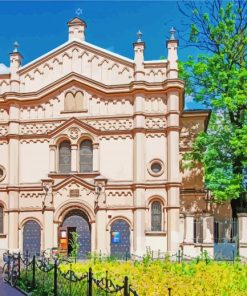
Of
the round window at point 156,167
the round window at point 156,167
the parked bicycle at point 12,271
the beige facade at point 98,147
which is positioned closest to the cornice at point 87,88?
the beige facade at point 98,147

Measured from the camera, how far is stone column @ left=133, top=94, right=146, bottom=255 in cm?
2794

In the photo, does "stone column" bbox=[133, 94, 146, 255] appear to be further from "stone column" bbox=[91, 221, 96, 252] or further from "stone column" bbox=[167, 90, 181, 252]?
"stone column" bbox=[91, 221, 96, 252]

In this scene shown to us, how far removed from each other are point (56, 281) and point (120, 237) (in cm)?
1578

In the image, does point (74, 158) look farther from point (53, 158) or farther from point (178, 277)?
point (178, 277)

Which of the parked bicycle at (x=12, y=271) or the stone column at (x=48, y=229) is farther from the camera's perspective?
the stone column at (x=48, y=229)

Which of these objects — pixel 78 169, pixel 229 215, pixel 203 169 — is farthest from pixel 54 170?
pixel 229 215

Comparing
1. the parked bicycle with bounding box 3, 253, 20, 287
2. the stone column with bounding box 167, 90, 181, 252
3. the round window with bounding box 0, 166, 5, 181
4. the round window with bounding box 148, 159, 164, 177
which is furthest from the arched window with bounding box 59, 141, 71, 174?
the parked bicycle with bounding box 3, 253, 20, 287

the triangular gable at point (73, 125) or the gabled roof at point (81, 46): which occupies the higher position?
the gabled roof at point (81, 46)

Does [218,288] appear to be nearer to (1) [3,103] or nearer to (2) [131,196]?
(2) [131,196]

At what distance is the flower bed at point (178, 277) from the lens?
11820 millimetres

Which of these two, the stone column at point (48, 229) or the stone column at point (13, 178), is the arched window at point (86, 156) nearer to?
the stone column at point (48, 229)

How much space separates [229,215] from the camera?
105ft

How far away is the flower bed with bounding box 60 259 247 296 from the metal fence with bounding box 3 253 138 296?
2.13 ft

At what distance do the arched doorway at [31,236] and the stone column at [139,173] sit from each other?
5.96 m
